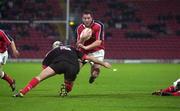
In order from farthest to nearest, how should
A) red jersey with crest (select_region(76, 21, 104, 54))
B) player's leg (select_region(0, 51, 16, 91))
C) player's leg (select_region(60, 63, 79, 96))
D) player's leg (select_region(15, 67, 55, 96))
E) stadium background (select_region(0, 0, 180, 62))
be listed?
1. stadium background (select_region(0, 0, 180, 62))
2. red jersey with crest (select_region(76, 21, 104, 54))
3. player's leg (select_region(0, 51, 16, 91))
4. player's leg (select_region(60, 63, 79, 96))
5. player's leg (select_region(15, 67, 55, 96))

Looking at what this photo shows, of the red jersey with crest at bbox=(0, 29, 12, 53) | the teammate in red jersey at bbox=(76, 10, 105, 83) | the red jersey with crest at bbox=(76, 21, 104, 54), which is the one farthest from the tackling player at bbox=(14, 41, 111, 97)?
the red jersey with crest at bbox=(76, 21, 104, 54)

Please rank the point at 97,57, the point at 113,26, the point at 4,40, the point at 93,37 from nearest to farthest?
the point at 4,40
the point at 93,37
the point at 97,57
the point at 113,26

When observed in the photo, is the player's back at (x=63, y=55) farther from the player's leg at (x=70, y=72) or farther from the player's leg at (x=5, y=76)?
the player's leg at (x=5, y=76)

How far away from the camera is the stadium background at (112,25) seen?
37938 mm

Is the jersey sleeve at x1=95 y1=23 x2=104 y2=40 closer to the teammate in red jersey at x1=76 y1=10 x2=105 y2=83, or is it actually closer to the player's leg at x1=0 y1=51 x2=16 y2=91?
the teammate in red jersey at x1=76 y1=10 x2=105 y2=83

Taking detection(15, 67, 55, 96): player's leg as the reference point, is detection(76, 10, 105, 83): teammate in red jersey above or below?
above

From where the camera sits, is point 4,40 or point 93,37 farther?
point 93,37

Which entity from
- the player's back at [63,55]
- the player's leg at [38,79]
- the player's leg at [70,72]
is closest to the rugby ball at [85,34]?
the player's back at [63,55]

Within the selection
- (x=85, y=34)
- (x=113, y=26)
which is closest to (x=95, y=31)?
(x=85, y=34)

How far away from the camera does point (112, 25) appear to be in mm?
40000

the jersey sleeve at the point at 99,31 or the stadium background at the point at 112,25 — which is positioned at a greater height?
the jersey sleeve at the point at 99,31

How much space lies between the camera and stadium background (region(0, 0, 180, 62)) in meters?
37.9

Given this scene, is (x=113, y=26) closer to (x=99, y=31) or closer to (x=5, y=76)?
(x=99, y=31)

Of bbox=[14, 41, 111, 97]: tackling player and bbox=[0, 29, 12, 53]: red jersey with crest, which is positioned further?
bbox=[0, 29, 12, 53]: red jersey with crest
